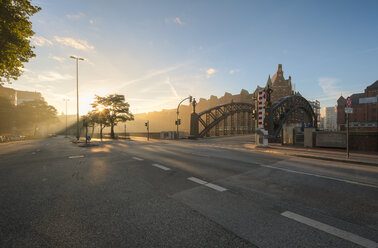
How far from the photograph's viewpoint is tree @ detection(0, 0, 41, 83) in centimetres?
1093

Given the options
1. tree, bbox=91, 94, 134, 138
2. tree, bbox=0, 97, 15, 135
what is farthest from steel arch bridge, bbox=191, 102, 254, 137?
tree, bbox=0, 97, 15, 135

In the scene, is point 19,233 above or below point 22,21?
below

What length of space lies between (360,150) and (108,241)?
55.9 ft

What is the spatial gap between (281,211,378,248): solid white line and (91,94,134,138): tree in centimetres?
4503

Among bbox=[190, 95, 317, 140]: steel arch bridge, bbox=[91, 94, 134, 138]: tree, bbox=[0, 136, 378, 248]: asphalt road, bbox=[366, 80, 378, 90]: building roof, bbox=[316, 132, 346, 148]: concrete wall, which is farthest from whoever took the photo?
bbox=[366, 80, 378, 90]: building roof

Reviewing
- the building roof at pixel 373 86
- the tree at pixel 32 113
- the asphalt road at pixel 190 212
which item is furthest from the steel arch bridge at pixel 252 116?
the tree at pixel 32 113

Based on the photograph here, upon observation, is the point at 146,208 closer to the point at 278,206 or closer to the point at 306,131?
the point at 278,206

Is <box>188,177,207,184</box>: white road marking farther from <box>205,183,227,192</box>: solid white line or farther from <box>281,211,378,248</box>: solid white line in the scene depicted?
<box>281,211,378,248</box>: solid white line

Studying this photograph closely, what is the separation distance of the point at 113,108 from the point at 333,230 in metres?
47.6

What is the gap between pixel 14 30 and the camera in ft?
37.7

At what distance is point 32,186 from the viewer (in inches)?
191

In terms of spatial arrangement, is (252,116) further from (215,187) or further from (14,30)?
(14,30)

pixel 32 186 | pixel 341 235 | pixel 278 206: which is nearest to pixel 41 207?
pixel 32 186

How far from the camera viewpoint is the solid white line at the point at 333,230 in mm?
2286
